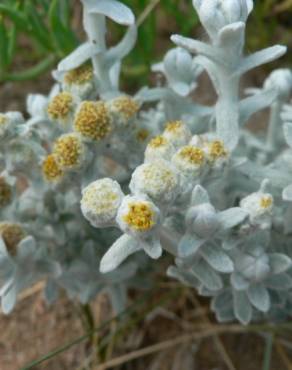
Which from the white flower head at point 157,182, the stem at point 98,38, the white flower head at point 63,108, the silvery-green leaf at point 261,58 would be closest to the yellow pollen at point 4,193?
the white flower head at point 63,108

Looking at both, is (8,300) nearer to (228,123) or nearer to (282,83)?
(228,123)

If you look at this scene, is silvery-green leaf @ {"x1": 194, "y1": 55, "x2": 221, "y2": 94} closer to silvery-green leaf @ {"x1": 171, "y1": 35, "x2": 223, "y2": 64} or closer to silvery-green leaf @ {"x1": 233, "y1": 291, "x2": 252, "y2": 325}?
silvery-green leaf @ {"x1": 171, "y1": 35, "x2": 223, "y2": 64}

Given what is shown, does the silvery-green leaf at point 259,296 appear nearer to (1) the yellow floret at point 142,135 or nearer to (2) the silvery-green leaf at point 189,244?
(2) the silvery-green leaf at point 189,244

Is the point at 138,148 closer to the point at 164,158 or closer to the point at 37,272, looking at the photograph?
the point at 164,158

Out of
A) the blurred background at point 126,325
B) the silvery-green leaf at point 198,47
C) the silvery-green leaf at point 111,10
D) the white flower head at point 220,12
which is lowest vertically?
the blurred background at point 126,325

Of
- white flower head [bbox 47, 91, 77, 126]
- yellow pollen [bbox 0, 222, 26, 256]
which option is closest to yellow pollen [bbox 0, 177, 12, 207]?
yellow pollen [bbox 0, 222, 26, 256]
